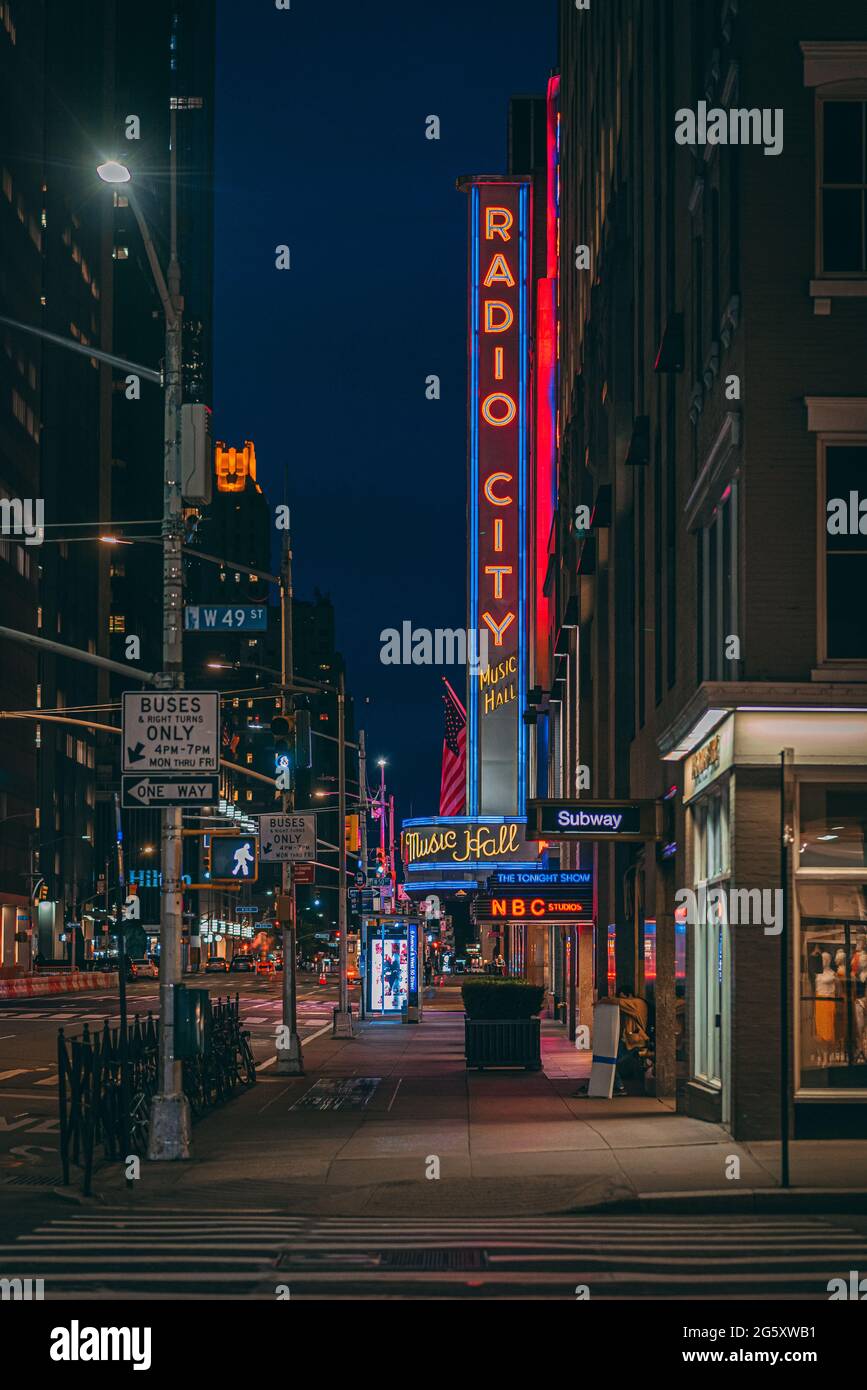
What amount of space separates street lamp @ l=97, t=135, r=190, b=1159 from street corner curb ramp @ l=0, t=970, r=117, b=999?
61.0m

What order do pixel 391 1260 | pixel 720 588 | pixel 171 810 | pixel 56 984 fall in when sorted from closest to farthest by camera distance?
pixel 391 1260
pixel 171 810
pixel 720 588
pixel 56 984

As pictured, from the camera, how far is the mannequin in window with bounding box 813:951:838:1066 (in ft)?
67.7

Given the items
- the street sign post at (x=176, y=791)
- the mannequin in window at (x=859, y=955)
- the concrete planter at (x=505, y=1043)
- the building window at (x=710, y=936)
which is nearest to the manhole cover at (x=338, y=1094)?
the concrete planter at (x=505, y=1043)

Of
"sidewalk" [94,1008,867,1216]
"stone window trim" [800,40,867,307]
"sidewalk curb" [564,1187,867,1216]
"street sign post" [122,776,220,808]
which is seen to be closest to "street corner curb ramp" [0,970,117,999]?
"sidewalk" [94,1008,867,1216]

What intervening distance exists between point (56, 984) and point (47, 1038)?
45.3 metres

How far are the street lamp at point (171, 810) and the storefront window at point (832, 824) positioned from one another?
7.08 metres

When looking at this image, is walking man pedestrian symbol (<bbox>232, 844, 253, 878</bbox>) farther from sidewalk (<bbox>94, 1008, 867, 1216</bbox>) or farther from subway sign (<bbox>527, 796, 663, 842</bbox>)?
subway sign (<bbox>527, 796, 663, 842</bbox>)

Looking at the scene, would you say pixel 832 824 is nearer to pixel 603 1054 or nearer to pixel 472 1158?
pixel 472 1158

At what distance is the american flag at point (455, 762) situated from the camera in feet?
224

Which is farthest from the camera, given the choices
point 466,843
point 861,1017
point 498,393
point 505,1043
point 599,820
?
point 498,393

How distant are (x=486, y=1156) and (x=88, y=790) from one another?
134290 mm

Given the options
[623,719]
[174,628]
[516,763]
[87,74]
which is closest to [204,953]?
[87,74]

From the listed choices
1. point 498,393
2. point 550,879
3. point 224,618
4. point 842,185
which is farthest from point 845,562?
point 498,393

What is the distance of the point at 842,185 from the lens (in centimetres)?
2117
